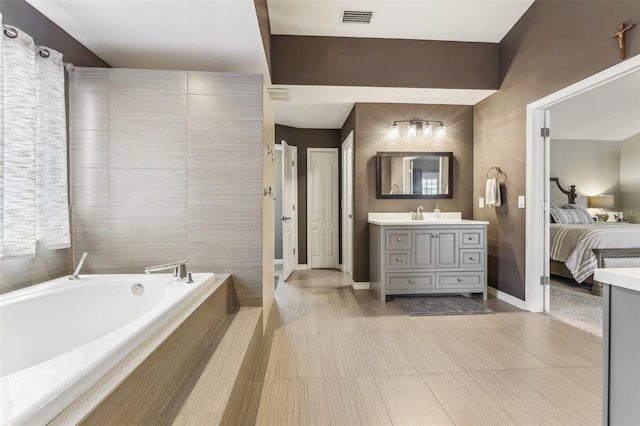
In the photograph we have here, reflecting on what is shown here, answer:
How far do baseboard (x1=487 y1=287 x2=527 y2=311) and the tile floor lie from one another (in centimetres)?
10

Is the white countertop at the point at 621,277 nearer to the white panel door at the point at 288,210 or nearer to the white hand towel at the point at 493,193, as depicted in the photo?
the white hand towel at the point at 493,193

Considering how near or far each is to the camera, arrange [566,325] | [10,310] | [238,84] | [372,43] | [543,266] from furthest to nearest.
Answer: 1. [372,43]
2. [543,266]
3. [566,325]
4. [238,84]
5. [10,310]

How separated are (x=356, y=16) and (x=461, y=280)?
293 centimetres

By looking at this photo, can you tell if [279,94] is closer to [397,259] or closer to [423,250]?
[397,259]

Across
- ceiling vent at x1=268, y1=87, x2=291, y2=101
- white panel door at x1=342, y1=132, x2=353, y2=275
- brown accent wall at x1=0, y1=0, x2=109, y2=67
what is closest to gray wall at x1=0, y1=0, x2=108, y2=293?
brown accent wall at x1=0, y1=0, x2=109, y2=67

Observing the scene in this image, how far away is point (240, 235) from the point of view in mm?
2287

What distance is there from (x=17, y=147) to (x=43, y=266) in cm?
75

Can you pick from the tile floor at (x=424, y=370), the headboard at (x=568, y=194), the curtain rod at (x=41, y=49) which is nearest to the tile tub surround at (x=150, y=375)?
the tile floor at (x=424, y=370)

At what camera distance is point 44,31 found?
1.90 meters

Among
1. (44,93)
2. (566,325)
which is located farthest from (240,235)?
(566,325)

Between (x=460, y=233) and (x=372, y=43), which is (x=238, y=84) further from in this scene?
(x=460, y=233)

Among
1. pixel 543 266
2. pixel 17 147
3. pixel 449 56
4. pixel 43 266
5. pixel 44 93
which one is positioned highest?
pixel 449 56

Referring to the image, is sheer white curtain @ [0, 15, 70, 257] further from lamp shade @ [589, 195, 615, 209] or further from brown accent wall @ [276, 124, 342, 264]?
lamp shade @ [589, 195, 615, 209]

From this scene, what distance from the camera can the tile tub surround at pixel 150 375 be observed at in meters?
0.80
